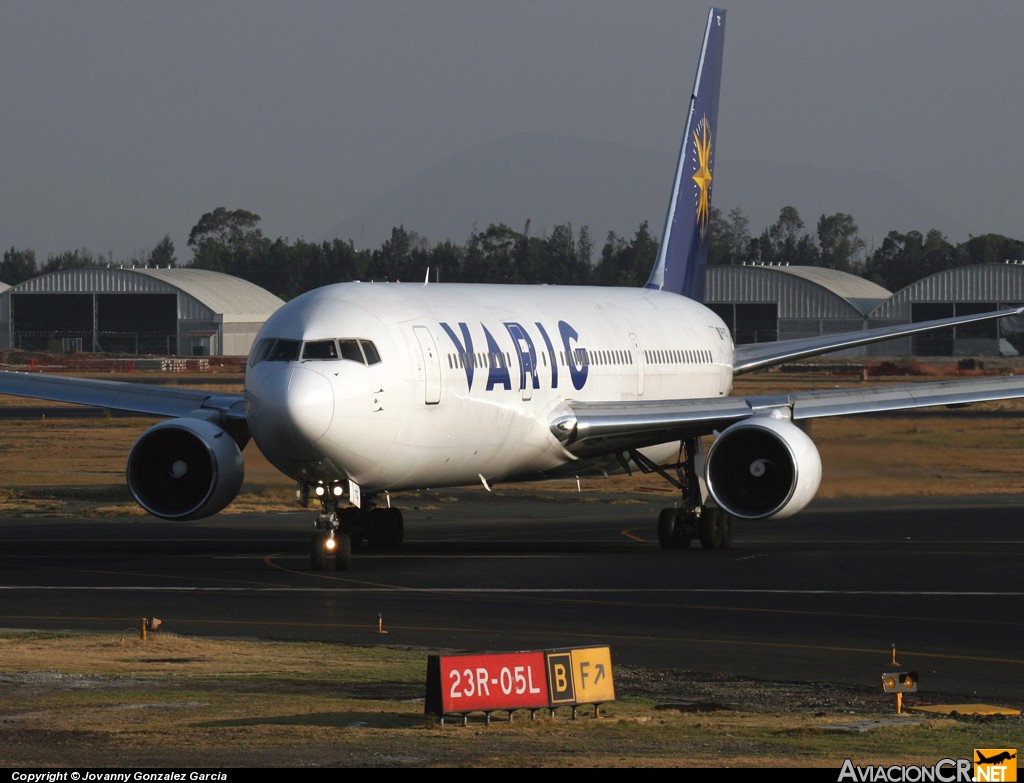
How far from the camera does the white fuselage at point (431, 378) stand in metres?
26.3

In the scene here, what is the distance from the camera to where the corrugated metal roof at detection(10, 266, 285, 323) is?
133250 millimetres

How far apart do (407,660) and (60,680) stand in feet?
11.5

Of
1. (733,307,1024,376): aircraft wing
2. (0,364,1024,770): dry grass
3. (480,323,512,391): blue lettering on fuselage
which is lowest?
(0,364,1024,770): dry grass

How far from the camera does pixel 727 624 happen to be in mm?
21391

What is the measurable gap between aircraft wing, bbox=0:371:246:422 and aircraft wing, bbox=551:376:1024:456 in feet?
18.7

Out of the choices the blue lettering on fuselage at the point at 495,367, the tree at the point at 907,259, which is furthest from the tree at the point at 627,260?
the blue lettering on fuselage at the point at 495,367

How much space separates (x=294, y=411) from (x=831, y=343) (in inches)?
632

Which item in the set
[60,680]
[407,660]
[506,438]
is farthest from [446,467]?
[60,680]

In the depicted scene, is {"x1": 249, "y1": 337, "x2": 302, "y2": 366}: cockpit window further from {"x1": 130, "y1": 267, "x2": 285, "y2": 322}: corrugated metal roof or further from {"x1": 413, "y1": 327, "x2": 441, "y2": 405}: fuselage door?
{"x1": 130, "y1": 267, "x2": 285, "y2": 322}: corrugated metal roof

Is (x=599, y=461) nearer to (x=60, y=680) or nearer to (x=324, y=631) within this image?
(x=324, y=631)

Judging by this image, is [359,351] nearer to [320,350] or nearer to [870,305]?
[320,350]

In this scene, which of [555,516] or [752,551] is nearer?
[752,551]

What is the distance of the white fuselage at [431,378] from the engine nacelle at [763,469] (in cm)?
322

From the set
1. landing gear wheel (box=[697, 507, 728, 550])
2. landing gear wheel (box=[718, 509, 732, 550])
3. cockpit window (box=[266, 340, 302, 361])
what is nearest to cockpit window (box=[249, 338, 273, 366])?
cockpit window (box=[266, 340, 302, 361])
